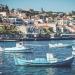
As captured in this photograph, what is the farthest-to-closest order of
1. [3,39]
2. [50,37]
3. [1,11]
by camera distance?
[1,11] < [50,37] < [3,39]

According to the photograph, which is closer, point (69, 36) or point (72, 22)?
point (69, 36)

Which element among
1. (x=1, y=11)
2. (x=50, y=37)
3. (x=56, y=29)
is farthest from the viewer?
(x=1, y=11)

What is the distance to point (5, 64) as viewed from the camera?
124 feet

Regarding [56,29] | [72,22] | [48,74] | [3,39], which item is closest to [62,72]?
[48,74]

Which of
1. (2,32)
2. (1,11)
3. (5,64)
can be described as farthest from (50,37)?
(5,64)

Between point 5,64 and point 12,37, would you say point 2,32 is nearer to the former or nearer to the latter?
point 12,37

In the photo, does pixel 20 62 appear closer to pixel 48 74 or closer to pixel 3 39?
pixel 48 74

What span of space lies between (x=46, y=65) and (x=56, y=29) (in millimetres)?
84458

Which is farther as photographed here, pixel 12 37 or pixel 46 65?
pixel 12 37

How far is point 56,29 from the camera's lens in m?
120

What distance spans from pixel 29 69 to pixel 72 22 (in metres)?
121

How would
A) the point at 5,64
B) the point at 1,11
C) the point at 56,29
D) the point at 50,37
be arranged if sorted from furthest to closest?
1. the point at 1,11
2. the point at 56,29
3. the point at 50,37
4. the point at 5,64

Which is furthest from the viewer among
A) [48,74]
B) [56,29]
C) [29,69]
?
[56,29]

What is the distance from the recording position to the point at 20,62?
36.7 m
